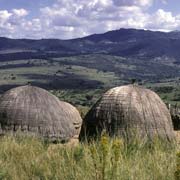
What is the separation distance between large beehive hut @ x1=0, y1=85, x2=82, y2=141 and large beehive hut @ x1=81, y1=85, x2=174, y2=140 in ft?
13.5

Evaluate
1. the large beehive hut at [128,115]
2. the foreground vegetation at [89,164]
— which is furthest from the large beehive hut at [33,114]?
the foreground vegetation at [89,164]

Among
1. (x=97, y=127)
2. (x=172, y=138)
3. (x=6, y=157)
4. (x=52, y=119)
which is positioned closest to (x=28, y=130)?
(x=52, y=119)

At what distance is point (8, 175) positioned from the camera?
6.45 m

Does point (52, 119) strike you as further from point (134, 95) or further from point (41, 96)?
point (134, 95)

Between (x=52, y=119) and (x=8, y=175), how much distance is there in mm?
10335

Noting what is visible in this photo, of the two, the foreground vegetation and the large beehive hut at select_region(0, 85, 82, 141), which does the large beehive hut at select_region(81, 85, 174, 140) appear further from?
the large beehive hut at select_region(0, 85, 82, 141)

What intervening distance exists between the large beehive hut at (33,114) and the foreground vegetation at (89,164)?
7.50 m

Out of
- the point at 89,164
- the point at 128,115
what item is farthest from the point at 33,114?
the point at 89,164

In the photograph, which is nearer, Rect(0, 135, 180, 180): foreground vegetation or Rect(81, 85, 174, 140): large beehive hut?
Rect(0, 135, 180, 180): foreground vegetation

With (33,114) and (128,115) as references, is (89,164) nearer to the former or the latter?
(128,115)

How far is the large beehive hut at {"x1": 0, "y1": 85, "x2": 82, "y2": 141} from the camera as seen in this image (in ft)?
51.7

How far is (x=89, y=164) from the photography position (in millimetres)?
6227

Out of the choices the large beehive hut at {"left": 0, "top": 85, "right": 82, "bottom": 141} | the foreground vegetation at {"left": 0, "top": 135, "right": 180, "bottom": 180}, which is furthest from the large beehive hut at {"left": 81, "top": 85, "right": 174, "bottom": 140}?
the large beehive hut at {"left": 0, "top": 85, "right": 82, "bottom": 141}

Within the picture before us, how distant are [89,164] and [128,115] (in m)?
5.59
